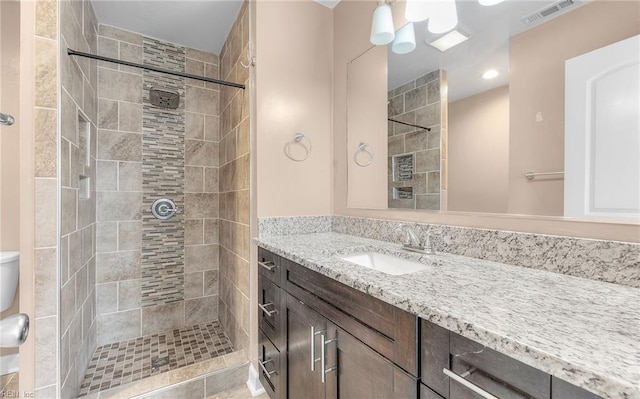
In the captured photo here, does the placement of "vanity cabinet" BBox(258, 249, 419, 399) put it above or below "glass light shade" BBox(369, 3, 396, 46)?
below

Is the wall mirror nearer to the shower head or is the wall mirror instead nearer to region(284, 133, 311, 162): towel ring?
region(284, 133, 311, 162): towel ring

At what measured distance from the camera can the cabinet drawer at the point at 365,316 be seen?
701mm

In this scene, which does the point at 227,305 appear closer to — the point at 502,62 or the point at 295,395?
the point at 295,395

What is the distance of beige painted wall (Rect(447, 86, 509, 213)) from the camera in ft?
3.71

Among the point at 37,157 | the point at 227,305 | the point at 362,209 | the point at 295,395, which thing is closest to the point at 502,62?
the point at 362,209

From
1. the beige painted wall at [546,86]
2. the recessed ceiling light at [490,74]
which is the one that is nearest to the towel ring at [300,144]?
the recessed ceiling light at [490,74]

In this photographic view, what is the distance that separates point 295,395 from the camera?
1255mm

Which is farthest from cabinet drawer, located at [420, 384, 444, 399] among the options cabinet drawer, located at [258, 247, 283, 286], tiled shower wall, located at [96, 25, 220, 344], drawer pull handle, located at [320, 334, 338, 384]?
tiled shower wall, located at [96, 25, 220, 344]

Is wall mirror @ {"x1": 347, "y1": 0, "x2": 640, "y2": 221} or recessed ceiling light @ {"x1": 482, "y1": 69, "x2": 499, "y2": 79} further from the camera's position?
recessed ceiling light @ {"x1": 482, "y1": 69, "x2": 499, "y2": 79}

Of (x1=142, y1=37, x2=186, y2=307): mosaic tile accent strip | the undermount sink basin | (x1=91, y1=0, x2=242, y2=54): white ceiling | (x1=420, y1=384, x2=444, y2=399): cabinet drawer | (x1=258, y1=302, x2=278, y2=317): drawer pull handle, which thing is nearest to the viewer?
(x1=420, y1=384, x2=444, y2=399): cabinet drawer

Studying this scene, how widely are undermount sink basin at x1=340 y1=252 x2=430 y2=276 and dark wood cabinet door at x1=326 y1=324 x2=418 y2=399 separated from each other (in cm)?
39

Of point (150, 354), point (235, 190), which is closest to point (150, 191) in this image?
point (235, 190)

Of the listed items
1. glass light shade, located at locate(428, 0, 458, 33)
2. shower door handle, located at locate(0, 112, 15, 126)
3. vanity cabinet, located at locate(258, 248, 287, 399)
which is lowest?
vanity cabinet, located at locate(258, 248, 287, 399)

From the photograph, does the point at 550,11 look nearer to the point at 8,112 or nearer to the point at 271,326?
the point at 8,112
